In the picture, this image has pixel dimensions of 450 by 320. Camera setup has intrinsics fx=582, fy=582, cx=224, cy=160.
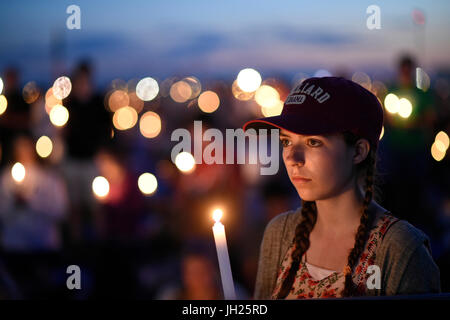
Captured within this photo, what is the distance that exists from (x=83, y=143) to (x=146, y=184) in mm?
1291

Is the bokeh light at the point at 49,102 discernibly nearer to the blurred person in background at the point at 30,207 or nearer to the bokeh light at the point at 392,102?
the blurred person in background at the point at 30,207

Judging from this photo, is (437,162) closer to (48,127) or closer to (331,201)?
(48,127)

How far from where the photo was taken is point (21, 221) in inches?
217

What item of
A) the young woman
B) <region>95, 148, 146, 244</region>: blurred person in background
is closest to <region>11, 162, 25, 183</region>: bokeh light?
<region>95, 148, 146, 244</region>: blurred person in background

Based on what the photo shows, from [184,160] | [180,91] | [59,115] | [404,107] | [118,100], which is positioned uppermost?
[118,100]

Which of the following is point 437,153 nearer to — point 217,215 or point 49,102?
point 49,102

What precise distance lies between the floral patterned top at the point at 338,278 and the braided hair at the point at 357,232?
2cm

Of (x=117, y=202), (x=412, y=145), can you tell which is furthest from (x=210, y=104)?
(x=412, y=145)

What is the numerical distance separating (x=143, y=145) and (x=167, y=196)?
271 cm

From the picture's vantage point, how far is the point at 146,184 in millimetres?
8258

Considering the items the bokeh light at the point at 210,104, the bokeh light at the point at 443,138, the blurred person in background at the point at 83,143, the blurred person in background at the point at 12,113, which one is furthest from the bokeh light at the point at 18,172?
the bokeh light at the point at 443,138

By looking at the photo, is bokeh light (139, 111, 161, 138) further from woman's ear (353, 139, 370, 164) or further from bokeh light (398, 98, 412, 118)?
woman's ear (353, 139, 370, 164)
